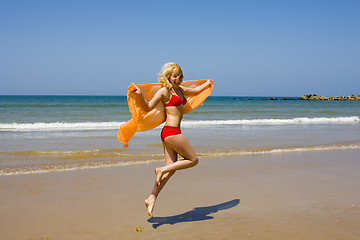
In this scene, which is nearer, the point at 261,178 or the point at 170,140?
the point at 170,140

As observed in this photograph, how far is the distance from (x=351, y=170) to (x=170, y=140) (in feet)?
16.5

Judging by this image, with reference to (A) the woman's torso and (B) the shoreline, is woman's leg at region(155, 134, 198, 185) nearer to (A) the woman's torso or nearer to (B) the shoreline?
(A) the woman's torso

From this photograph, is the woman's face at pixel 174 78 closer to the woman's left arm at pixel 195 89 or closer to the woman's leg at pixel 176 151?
the woman's left arm at pixel 195 89

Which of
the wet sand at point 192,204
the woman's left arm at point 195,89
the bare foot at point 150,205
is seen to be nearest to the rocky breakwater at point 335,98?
the wet sand at point 192,204

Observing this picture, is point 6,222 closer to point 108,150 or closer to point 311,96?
point 108,150

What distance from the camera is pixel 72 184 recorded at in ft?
21.3

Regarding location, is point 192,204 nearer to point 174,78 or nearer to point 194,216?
point 194,216

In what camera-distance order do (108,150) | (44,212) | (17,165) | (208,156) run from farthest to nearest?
(108,150)
(208,156)
(17,165)
(44,212)

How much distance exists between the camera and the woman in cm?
453

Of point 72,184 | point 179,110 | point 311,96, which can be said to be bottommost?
point 311,96

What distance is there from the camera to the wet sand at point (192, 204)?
169 inches

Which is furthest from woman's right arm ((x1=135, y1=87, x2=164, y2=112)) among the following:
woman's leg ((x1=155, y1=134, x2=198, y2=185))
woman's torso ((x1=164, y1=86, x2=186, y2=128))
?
woman's leg ((x1=155, y1=134, x2=198, y2=185))

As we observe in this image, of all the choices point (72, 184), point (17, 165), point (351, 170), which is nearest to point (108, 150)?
point (17, 165)

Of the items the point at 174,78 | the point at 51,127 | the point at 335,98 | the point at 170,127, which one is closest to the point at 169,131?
the point at 170,127
